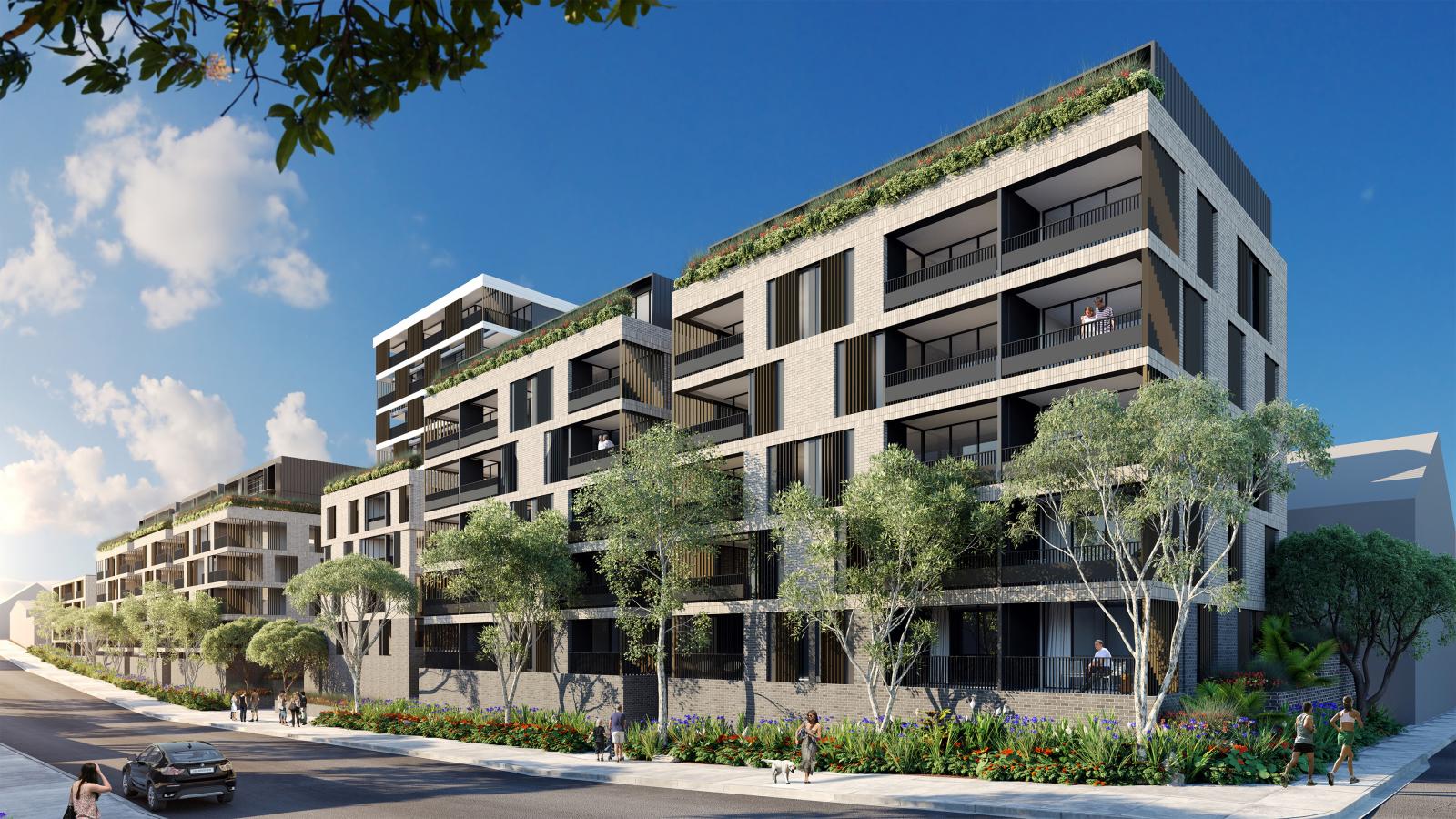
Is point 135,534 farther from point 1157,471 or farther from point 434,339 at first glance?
point 1157,471

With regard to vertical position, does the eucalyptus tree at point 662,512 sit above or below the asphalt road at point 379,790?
above

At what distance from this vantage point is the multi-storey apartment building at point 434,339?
207ft

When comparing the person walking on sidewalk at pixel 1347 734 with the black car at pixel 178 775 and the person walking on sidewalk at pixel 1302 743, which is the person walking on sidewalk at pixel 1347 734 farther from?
the black car at pixel 178 775

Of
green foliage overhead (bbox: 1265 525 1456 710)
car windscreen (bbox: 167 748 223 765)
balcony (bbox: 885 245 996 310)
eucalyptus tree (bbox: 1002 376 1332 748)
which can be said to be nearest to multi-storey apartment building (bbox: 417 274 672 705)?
balcony (bbox: 885 245 996 310)

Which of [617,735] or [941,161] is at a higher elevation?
[941,161]

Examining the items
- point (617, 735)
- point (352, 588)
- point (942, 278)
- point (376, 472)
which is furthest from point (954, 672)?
point (376, 472)

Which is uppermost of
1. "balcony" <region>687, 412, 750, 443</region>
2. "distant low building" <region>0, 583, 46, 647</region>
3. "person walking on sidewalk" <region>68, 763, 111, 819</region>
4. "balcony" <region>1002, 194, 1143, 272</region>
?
"balcony" <region>1002, 194, 1143, 272</region>

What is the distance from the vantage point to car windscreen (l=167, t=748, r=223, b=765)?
23.7 metres

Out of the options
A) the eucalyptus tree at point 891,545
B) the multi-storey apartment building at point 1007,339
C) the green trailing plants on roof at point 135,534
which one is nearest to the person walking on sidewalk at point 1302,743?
the multi-storey apartment building at point 1007,339

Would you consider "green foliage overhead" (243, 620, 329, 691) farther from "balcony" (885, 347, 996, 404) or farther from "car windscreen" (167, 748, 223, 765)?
"balcony" (885, 347, 996, 404)

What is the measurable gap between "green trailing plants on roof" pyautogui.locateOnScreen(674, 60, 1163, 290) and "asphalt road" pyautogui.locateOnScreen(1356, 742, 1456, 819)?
59.9 ft

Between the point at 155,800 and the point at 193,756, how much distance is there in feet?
3.66

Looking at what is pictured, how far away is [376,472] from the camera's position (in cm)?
6259

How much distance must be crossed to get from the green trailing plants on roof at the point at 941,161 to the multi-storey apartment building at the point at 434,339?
24172 millimetres
